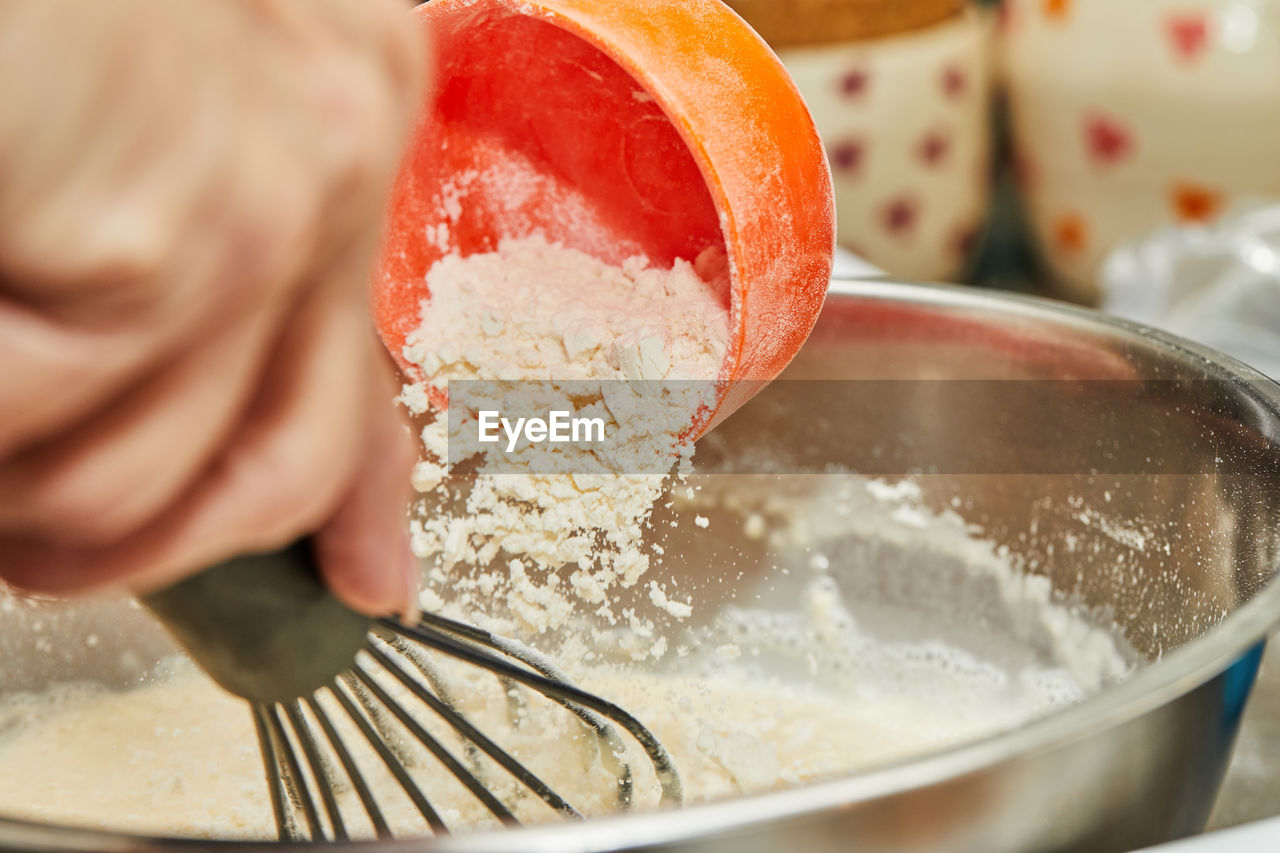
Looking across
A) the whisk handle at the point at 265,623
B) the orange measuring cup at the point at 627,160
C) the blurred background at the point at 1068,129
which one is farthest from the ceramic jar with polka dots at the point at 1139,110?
the whisk handle at the point at 265,623

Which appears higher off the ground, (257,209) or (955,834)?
(257,209)

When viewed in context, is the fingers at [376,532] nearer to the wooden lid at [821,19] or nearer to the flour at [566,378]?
the flour at [566,378]

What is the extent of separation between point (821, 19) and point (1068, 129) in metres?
0.27

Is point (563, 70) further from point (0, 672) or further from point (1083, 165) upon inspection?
point (1083, 165)

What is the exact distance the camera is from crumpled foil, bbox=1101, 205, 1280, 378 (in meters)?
0.86

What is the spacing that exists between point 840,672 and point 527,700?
17 centimetres

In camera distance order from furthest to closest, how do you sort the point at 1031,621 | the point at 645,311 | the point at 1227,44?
the point at 1227,44, the point at 1031,621, the point at 645,311

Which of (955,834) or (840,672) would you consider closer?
(955,834)

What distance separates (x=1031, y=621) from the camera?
59 centimetres

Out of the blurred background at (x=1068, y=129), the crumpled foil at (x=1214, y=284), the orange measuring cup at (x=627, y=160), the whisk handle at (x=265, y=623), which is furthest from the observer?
the blurred background at (x=1068, y=129)

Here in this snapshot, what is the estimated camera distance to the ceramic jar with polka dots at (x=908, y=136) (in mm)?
1081

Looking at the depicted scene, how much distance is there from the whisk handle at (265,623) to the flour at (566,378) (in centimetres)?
18

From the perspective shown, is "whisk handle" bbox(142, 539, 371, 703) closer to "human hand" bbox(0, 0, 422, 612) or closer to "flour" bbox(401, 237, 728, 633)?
"human hand" bbox(0, 0, 422, 612)

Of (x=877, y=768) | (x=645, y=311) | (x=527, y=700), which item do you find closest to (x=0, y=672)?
(x=527, y=700)
